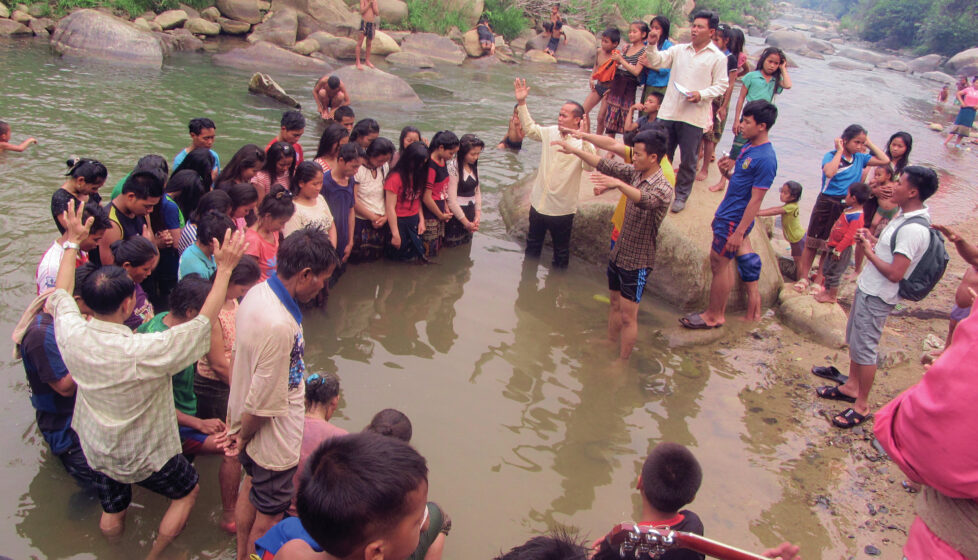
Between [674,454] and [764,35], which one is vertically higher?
[764,35]

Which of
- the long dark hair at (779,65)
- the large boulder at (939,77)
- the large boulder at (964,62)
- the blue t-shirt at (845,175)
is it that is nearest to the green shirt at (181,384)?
the blue t-shirt at (845,175)

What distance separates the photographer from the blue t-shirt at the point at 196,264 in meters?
3.94

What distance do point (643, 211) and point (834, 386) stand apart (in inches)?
83.9

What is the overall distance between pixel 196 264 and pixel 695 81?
5033mm

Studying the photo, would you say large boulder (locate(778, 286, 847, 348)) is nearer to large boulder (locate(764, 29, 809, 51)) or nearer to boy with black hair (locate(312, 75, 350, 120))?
boy with black hair (locate(312, 75, 350, 120))

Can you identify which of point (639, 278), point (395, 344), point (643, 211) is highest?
point (643, 211)

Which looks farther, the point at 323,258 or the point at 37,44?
the point at 37,44

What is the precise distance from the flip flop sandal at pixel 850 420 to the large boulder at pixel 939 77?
3692 centimetres

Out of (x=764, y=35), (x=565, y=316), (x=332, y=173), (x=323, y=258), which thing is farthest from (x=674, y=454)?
(x=764, y=35)

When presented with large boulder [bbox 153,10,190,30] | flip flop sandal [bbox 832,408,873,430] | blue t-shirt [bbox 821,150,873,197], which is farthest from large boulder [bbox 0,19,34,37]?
flip flop sandal [bbox 832,408,873,430]

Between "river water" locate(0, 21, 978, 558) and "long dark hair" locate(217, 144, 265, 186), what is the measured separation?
132 cm

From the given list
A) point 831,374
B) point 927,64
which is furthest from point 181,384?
point 927,64

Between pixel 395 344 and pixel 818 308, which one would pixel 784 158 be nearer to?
pixel 818 308

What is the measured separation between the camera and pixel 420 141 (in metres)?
6.07
